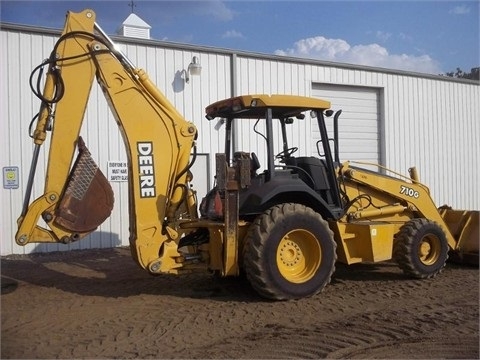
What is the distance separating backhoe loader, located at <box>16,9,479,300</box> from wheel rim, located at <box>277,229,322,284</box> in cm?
1

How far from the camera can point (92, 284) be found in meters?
8.41

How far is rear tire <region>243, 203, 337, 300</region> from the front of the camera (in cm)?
694

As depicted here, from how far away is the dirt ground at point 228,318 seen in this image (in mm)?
5387

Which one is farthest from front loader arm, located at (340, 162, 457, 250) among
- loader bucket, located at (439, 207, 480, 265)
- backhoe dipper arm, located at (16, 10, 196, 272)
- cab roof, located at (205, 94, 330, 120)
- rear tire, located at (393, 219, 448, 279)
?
backhoe dipper arm, located at (16, 10, 196, 272)

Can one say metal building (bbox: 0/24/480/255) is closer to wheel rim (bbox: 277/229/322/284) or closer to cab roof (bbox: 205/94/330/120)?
cab roof (bbox: 205/94/330/120)

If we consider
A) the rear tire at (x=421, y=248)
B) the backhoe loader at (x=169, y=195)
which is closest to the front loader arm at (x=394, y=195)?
the rear tire at (x=421, y=248)

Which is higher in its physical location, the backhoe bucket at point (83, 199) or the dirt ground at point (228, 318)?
the backhoe bucket at point (83, 199)

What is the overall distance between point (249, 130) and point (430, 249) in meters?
6.22

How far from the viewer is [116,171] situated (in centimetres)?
1258

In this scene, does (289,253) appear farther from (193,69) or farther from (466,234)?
(193,69)

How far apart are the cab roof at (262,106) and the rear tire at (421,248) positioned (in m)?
2.25

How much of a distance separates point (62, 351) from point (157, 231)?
2149 millimetres

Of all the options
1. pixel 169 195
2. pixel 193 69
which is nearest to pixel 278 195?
pixel 169 195

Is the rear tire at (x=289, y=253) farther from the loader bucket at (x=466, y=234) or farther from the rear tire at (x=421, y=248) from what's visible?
the loader bucket at (x=466, y=234)
